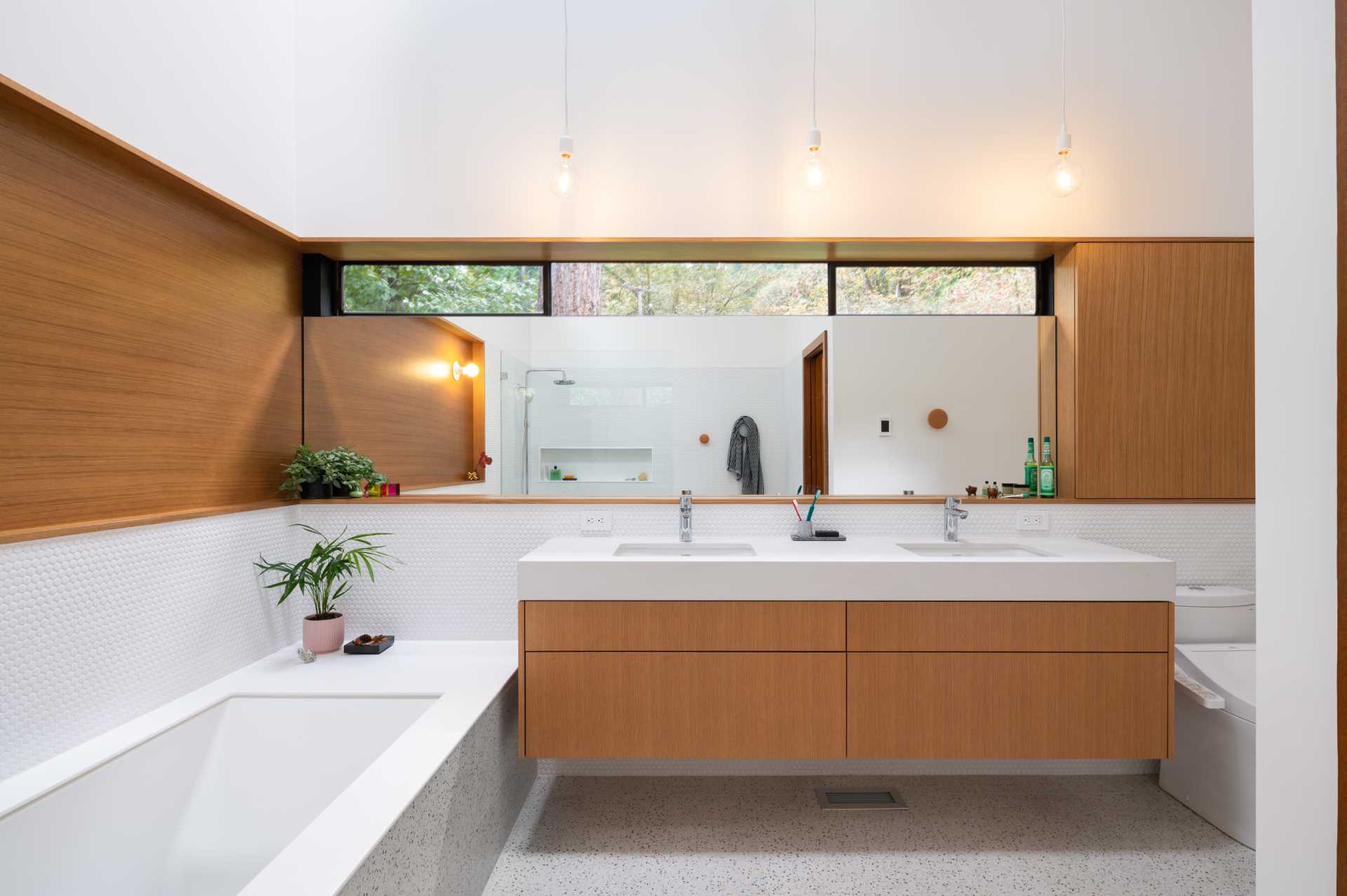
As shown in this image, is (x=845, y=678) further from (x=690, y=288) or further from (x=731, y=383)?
(x=690, y=288)

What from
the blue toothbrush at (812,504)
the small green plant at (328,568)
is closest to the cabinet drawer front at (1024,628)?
the blue toothbrush at (812,504)

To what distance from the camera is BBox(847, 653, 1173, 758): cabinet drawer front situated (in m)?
1.92

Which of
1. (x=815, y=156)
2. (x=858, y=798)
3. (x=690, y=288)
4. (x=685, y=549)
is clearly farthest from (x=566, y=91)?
(x=858, y=798)

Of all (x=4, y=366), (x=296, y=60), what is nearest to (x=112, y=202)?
(x=4, y=366)

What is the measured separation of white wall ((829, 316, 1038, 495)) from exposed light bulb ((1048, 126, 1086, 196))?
48cm

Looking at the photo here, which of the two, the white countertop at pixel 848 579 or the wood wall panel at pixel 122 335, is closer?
the wood wall panel at pixel 122 335

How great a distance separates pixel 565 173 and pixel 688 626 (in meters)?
1.61

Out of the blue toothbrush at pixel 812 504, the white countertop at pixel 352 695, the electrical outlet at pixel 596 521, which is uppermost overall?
the blue toothbrush at pixel 812 504

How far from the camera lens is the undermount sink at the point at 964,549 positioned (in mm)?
2377

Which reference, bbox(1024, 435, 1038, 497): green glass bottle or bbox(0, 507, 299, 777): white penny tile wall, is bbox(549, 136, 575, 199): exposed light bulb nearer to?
bbox(0, 507, 299, 777): white penny tile wall

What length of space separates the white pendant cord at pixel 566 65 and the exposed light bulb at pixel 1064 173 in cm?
174

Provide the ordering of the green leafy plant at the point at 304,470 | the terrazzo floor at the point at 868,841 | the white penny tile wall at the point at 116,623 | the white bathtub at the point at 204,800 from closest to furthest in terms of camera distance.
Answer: the white bathtub at the point at 204,800, the white penny tile wall at the point at 116,623, the terrazzo floor at the point at 868,841, the green leafy plant at the point at 304,470

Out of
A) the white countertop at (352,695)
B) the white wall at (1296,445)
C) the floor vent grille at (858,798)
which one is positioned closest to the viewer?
the white wall at (1296,445)

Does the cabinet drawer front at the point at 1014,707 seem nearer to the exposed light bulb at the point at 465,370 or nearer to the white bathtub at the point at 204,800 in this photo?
the white bathtub at the point at 204,800
